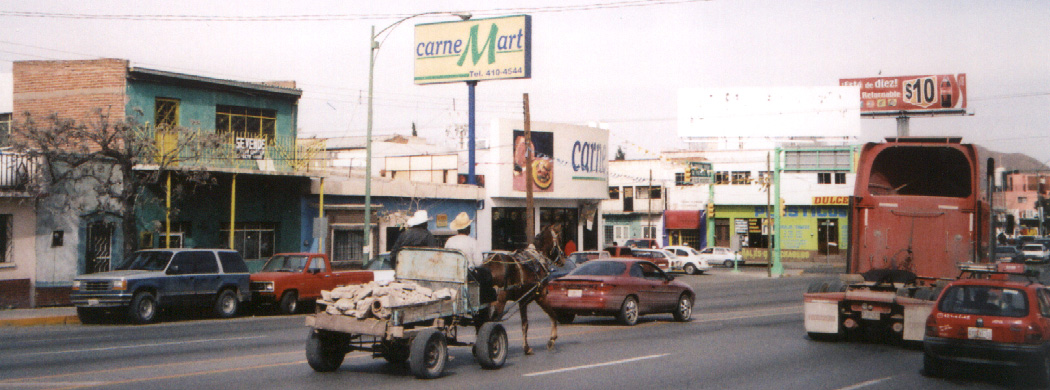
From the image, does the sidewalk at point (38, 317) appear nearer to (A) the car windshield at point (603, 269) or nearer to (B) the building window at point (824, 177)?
(A) the car windshield at point (603, 269)

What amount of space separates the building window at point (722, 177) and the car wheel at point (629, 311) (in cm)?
4960

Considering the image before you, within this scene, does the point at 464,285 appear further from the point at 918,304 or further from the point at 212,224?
the point at 212,224

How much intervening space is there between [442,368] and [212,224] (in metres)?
19.6

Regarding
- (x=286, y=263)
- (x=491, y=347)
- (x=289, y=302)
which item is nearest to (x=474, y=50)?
(x=286, y=263)

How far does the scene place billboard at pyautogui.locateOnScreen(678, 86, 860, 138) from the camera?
68875 millimetres

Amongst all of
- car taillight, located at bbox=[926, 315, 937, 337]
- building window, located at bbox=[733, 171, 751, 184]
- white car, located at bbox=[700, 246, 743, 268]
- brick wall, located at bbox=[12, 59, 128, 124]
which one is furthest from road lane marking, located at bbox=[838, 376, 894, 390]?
building window, located at bbox=[733, 171, 751, 184]

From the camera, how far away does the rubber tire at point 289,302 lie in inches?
896

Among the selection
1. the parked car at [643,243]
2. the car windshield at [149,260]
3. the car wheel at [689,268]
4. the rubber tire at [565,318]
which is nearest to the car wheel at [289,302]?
the car windshield at [149,260]

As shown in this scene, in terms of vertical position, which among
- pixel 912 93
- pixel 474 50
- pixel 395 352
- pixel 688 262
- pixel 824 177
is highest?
pixel 912 93

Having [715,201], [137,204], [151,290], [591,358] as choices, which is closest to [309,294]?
[151,290]

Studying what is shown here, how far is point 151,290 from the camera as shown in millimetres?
20297

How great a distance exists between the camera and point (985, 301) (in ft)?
37.3

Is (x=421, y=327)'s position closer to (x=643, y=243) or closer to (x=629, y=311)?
(x=629, y=311)

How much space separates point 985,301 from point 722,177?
5678 centimetres
